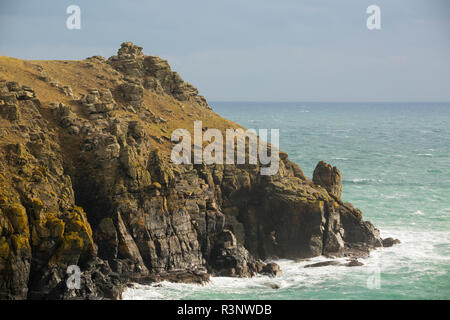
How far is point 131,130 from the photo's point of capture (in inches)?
3073

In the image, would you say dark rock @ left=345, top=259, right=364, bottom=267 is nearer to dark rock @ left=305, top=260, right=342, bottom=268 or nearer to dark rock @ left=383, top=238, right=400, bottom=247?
dark rock @ left=305, top=260, right=342, bottom=268

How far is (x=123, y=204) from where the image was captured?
6738cm

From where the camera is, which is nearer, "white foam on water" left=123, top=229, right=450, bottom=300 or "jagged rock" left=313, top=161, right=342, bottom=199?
"white foam on water" left=123, top=229, right=450, bottom=300

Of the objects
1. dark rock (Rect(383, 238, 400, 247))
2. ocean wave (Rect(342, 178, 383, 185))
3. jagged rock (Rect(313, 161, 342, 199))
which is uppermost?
jagged rock (Rect(313, 161, 342, 199))

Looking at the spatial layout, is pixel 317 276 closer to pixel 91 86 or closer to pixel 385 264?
pixel 385 264

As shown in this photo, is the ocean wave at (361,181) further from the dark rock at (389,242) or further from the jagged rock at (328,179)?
the dark rock at (389,242)

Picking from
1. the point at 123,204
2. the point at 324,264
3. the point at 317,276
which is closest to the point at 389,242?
the point at 324,264

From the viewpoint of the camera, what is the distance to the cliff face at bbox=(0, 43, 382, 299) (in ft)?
194

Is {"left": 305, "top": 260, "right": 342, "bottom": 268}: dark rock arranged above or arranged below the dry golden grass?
below

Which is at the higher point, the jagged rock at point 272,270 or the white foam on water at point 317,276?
the jagged rock at point 272,270

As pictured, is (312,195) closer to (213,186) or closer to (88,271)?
(213,186)

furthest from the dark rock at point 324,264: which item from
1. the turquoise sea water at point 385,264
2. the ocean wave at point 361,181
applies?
the ocean wave at point 361,181

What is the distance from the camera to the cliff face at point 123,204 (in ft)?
194

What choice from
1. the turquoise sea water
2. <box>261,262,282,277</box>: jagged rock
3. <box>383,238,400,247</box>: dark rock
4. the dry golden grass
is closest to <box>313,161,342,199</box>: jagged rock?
<box>383,238,400,247</box>: dark rock
